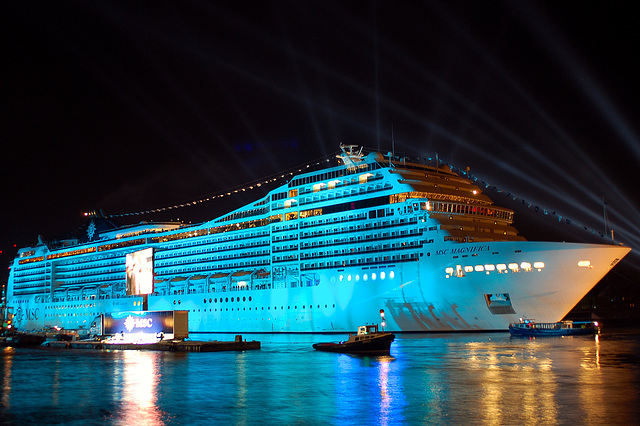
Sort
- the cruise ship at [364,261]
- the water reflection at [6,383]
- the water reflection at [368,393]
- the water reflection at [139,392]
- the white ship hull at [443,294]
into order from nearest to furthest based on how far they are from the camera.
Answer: the water reflection at [368,393] → the water reflection at [139,392] → the water reflection at [6,383] → the white ship hull at [443,294] → the cruise ship at [364,261]

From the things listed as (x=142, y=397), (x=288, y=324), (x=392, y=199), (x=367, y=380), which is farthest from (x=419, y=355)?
(x=288, y=324)

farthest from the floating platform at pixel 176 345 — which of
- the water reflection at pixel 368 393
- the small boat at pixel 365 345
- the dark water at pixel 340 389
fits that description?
the water reflection at pixel 368 393

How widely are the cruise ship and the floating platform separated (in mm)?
11177

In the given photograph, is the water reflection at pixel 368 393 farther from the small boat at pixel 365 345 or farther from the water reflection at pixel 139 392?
the water reflection at pixel 139 392

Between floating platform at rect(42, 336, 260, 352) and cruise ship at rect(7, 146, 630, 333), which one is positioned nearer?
floating platform at rect(42, 336, 260, 352)

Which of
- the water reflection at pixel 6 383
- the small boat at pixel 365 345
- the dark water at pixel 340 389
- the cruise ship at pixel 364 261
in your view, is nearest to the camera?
the dark water at pixel 340 389

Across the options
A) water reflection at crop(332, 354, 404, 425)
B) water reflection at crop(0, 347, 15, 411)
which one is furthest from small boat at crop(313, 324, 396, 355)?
water reflection at crop(0, 347, 15, 411)

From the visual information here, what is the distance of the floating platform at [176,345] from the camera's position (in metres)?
50.3

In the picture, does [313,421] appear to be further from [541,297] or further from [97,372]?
[541,297]

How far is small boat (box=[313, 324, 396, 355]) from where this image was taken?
42.7 metres

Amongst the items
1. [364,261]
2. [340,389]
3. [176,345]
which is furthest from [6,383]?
[364,261]

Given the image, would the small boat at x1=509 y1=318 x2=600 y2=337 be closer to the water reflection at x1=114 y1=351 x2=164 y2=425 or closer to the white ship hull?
the white ship hull

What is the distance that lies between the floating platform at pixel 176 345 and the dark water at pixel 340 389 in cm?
702

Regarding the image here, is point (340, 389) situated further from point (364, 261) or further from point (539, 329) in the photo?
point (364, 261)
